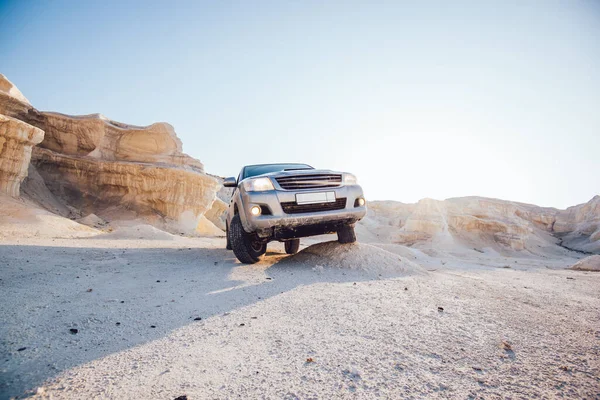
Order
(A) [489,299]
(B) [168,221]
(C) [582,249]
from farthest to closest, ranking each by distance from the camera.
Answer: (C) [582,249] < (B) [168,221] < (A) [489,299]

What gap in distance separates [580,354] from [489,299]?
1180 millimetres

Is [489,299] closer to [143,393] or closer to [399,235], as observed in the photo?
[143,393]

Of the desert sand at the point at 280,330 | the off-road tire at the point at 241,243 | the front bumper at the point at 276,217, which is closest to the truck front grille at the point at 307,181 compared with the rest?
the front bumper at the point at 276,217

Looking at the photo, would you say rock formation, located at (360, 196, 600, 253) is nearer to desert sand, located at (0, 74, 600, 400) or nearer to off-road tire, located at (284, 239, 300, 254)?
off-road tire, located at (284, 239, 300, 254)

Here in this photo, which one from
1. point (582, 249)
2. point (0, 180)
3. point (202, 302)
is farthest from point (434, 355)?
point (582, 249)

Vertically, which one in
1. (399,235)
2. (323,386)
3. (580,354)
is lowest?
(399,235)

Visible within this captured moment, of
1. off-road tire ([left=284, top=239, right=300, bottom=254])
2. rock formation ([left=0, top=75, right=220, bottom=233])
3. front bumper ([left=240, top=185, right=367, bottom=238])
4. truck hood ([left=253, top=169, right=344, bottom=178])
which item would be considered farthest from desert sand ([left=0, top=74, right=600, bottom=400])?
→ rock formation ([left=0, top=75, right=220, bottom=233])

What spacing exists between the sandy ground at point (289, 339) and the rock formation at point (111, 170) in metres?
15.0

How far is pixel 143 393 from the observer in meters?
1.18

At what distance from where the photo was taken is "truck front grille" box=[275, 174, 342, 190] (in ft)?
13.1

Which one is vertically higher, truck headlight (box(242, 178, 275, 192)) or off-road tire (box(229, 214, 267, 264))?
truck headlight (box(242, 178, 275, 192))

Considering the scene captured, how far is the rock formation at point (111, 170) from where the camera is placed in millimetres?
15609

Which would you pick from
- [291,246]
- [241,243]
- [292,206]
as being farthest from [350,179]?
[291,246]

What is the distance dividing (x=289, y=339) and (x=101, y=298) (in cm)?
202
